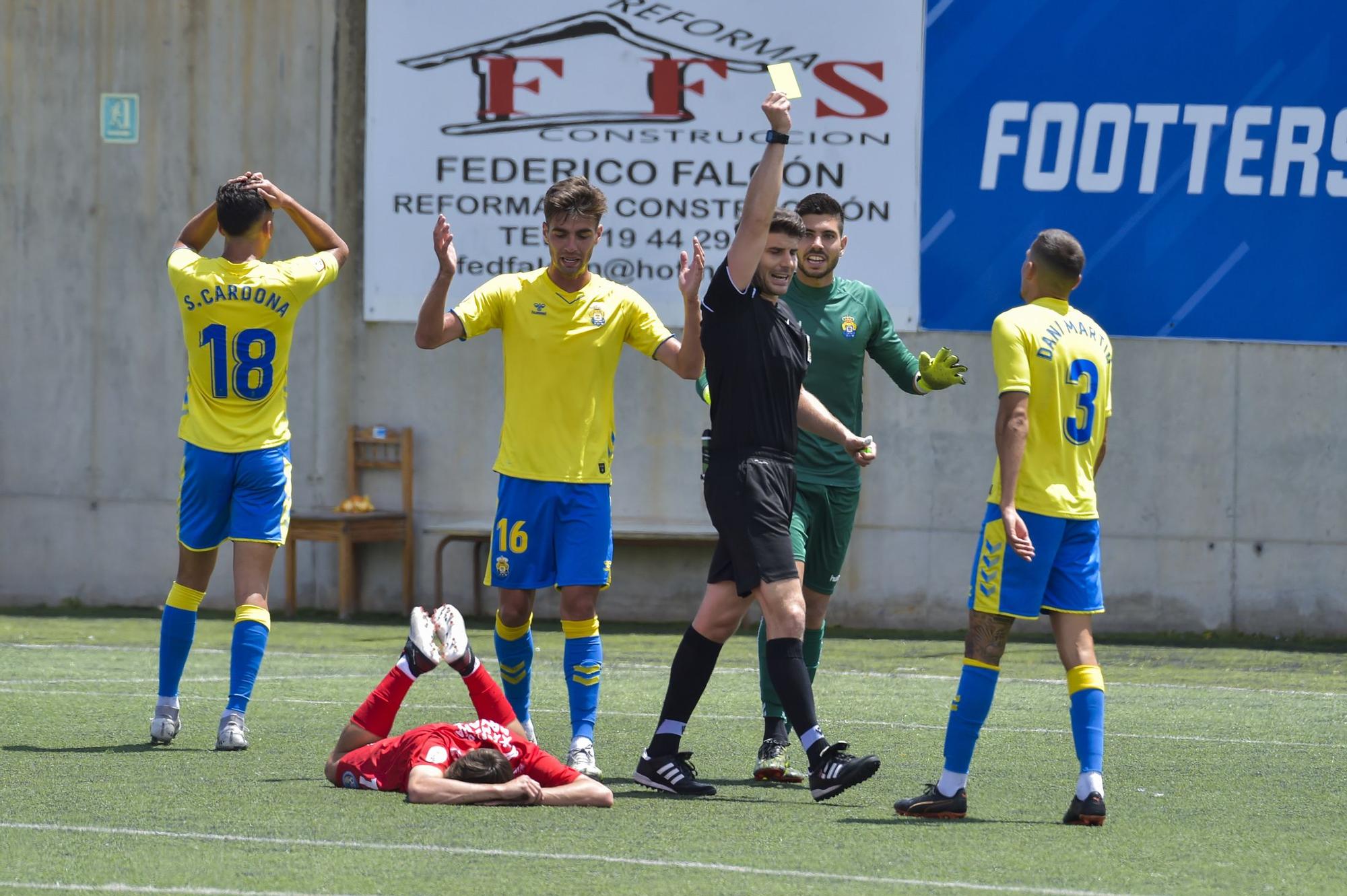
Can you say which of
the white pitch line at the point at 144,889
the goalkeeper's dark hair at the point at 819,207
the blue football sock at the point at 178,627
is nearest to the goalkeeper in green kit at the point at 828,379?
the goalkeeper's dark hair at the point at 819,207

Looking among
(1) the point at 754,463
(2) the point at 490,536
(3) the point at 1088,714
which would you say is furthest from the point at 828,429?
(2) the point at 490,536

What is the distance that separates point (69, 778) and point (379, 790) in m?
1.08

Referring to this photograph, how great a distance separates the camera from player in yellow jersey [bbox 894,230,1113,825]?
18.2ft

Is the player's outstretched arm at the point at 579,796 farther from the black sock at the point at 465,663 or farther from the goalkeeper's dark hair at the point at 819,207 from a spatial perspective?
the goalkeeper's dark hair at the point at 819,207

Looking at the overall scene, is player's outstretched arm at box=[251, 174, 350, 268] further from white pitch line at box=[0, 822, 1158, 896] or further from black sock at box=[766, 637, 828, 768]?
white pitch line at box=[0, 822, 1158, 896]

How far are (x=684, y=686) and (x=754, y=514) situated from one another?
2.23 ft

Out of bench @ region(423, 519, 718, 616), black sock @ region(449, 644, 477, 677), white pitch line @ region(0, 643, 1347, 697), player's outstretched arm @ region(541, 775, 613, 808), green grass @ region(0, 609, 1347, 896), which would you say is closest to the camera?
green grass @ region(0, 609, 1347, 896)

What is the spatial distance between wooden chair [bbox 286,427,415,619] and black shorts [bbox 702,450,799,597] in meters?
7.40

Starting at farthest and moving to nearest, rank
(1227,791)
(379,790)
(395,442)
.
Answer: (395,442)
(1227,791)
(379,790)

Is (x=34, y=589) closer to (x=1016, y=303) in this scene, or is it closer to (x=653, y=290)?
(x=653, y=290)

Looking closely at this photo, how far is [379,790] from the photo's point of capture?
232 inches

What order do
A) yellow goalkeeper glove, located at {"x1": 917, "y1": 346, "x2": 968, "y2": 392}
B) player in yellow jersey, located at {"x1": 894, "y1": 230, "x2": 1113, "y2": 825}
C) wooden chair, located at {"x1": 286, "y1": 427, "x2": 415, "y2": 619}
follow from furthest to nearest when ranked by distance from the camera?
wooden chair, located at {"x1": 286, "y1": 427, "x2": 415, "y2": 619}
yellow goalkeeper glove, located at {"x1": 917, "y1": 346, "x2": 968, "y2": 392}
player in yellow jersey, located at {"x1": 894, "y1": 230, "x2": 1113, "y2": 825}

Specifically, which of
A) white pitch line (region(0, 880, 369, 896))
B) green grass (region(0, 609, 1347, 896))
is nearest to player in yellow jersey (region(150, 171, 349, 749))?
green grass (region(0, 609, 1347, 896))

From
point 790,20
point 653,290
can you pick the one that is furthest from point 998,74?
point 653,290
